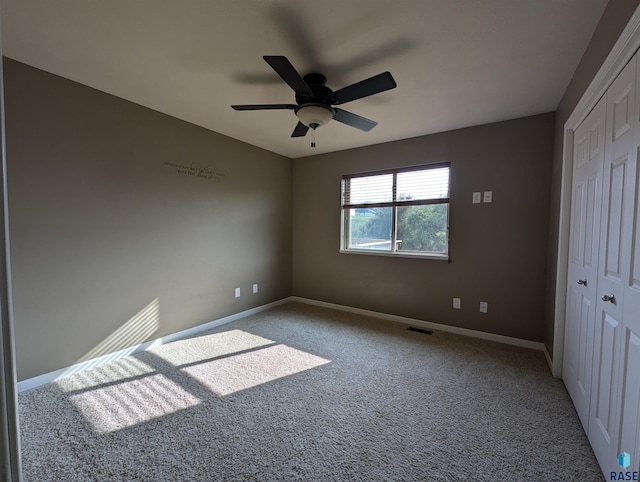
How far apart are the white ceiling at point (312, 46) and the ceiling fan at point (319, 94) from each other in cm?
20

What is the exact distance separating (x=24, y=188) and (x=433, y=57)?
3113 mm

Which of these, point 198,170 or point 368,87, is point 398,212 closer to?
point 368,87

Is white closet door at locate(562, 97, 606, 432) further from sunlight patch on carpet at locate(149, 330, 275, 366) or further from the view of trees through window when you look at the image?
sunlight patch on carpet at locate(149, 330, 275, 366)

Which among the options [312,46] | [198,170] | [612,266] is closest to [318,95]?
[312,46]

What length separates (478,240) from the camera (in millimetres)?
3279

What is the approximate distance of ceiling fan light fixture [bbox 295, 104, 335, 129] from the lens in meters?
2.12

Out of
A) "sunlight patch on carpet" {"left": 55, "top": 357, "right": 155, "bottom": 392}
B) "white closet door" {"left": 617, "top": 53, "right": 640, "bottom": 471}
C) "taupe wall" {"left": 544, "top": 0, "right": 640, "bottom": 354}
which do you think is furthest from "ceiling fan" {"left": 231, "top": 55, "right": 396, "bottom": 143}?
"sunlight patch on carpet" {"left": 55, "top": 357, "right": 155, "bottom": 392}

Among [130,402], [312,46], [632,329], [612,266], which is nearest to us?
[632,329]

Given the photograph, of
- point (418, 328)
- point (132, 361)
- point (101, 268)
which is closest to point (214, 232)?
point (101, 268)

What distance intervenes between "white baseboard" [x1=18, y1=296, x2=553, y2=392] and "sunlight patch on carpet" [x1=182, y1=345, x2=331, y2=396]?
72 cm

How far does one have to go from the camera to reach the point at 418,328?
357 centimetres

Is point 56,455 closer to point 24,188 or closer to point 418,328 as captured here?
point 24,188

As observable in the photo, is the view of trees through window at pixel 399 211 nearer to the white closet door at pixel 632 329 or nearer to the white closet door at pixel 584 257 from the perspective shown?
the white closet door at pixel 584 257

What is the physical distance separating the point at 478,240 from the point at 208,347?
3.13m
